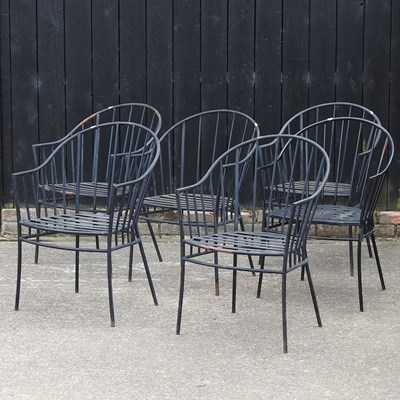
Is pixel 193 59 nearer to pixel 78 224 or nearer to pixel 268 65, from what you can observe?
pixel 268 65

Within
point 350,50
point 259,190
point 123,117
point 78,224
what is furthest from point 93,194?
point 350,50

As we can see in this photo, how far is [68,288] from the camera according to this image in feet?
18.4

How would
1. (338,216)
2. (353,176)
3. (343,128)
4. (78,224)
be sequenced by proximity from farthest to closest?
(343,128), (353,176), (338,216), (78,224)

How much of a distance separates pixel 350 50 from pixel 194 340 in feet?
9.87

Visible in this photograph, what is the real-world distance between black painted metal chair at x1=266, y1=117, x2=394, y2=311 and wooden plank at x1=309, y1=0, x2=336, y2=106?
9.1 inches

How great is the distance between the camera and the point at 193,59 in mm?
6965

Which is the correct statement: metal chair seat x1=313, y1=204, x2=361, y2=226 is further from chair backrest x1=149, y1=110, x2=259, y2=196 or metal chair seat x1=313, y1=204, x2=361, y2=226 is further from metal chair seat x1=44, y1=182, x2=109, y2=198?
chair backrest x1=149, y1=110, x2=259, y2=196

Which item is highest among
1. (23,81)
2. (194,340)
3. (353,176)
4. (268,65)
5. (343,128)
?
(268,65)

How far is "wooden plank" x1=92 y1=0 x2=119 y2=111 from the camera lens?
22.8 ft

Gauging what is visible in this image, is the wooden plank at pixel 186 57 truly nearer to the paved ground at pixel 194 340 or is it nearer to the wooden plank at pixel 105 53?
the wooden plank at pixel 105 53

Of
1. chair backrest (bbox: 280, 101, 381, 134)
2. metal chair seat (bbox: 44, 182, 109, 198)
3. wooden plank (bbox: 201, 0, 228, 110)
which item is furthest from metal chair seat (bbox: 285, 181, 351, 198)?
metal chair seat (bbox: 44, 182, 109, 198)

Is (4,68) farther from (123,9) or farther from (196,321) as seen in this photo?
(196,321)

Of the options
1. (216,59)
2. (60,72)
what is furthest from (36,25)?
(216,59)

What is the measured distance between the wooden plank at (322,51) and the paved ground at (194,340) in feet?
4.43
